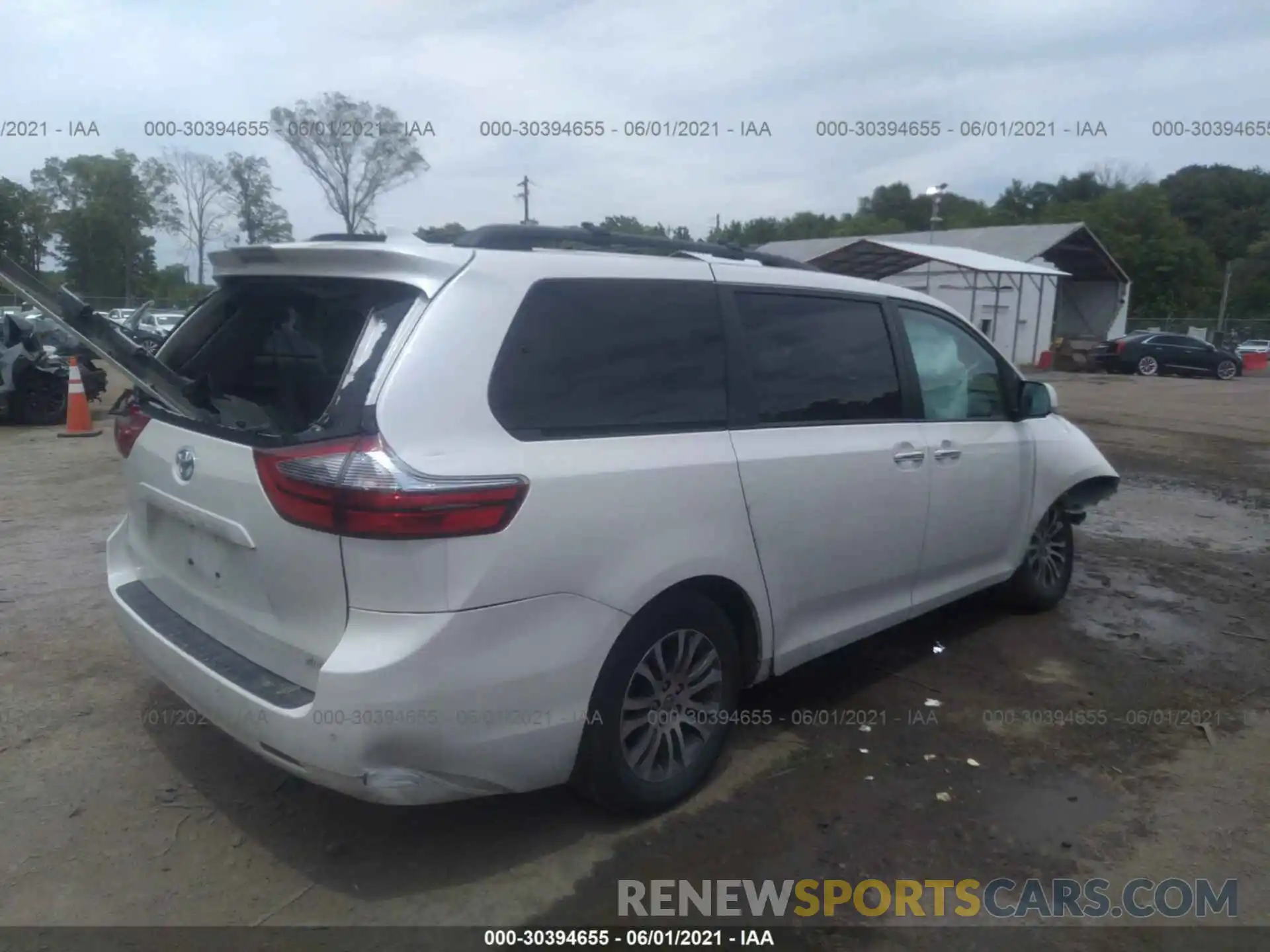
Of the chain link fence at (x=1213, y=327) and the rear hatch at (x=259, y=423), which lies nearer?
the rear hatch at (x=259, y=423)

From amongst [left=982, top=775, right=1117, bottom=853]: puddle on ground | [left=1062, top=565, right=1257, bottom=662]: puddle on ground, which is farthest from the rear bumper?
[left=1062, top=565, right=1257, bottom=662]: puddle on ground

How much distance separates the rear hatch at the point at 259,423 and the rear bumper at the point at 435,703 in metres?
0.12

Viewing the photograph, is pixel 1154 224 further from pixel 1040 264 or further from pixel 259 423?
pixel 259 423

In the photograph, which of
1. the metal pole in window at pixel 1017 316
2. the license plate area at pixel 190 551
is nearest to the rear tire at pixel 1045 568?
the license plate area at pixel 190 551

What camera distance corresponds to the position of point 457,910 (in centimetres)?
278

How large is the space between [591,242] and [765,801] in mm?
2091

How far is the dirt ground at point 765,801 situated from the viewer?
9.41 ft

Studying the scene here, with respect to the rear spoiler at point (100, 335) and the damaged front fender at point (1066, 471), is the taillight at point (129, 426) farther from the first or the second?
the damaged front fender at point (1066, 471)

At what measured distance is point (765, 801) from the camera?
3412 millimetres

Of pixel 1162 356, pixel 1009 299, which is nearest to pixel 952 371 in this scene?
pixel 1162 356

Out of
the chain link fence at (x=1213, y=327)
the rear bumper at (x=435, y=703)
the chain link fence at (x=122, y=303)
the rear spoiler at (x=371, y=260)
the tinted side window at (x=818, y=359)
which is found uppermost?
the rear spoiler at (x=371, y=260)

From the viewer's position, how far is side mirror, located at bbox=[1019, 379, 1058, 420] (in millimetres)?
4805

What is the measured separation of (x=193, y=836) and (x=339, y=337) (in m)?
1.66

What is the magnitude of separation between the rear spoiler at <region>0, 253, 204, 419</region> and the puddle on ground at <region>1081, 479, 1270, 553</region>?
262 inches
